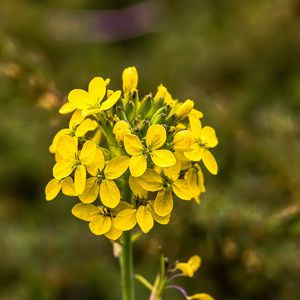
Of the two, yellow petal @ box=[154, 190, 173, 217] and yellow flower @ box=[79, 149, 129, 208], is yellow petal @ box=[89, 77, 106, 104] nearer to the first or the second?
yellow flower @ box=[79, 149, 129, 208]

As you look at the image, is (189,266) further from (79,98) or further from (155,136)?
(79,98)

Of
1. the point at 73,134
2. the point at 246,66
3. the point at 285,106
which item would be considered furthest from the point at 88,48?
the point at 73,134

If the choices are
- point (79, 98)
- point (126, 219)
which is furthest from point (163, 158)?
point (79, 98)

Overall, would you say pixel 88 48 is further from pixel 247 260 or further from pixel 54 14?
pixel 247 260

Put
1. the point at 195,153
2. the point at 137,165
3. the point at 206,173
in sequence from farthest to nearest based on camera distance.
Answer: the point at 206,173, the point at 195,153, the point at 137,165

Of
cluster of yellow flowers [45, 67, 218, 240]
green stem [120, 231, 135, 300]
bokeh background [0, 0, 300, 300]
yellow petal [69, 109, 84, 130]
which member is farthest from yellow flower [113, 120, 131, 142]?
bokeh background [0, 0, 300, 300]

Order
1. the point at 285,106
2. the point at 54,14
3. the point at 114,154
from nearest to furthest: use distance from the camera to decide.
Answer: the point at 114,154, the point at 285,106, the point at 54,14
